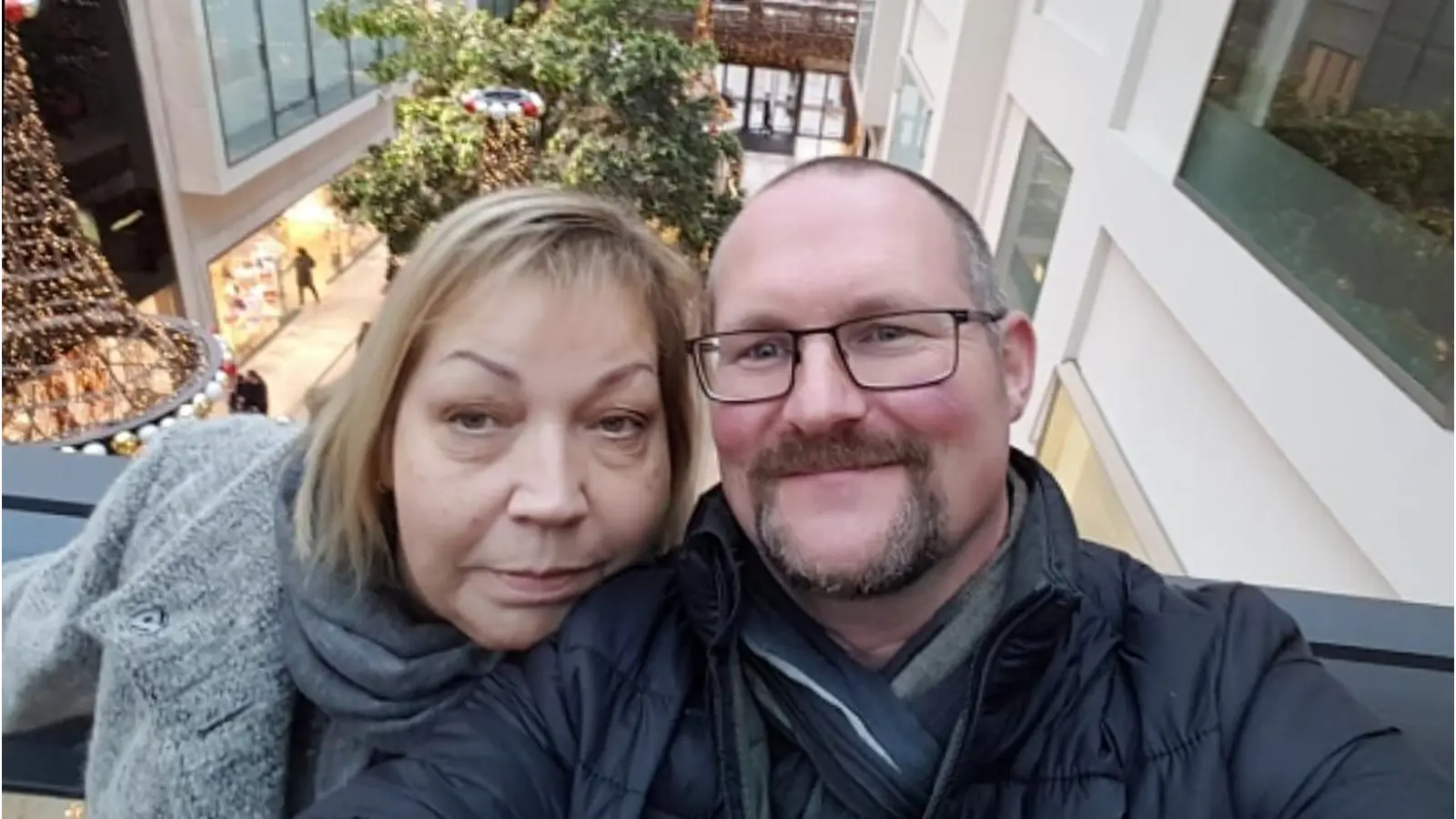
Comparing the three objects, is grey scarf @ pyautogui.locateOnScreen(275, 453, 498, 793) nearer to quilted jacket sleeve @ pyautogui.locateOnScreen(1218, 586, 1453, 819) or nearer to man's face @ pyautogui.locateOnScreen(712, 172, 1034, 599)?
man's face @ pyautogui.locateOnScreen(712, 172, 1034, 599)

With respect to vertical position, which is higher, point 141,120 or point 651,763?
point 651,763

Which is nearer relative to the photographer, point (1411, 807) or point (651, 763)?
point (1411, 807)

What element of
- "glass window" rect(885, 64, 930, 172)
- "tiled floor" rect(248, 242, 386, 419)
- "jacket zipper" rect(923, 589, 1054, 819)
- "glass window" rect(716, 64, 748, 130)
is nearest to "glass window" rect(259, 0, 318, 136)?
"tiled floor" rect(248, 242, 386, 419)

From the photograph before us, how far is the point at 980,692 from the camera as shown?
963mm

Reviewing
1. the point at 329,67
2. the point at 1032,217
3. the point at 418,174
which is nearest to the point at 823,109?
the point at 329,67

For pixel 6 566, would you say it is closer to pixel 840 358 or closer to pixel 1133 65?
pixel 840 358

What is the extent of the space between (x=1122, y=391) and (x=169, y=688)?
3.59 meters

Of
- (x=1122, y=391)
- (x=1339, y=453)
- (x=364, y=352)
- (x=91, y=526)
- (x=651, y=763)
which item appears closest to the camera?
(x=651, y=763)

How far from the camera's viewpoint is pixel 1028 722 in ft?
3.21

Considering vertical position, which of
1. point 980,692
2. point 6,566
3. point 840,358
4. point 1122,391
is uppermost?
point 840,358

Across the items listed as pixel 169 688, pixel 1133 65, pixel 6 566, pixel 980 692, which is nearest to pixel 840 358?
pixel 980 692

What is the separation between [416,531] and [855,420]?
489 millimetres

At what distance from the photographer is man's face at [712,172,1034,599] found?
104 centimetres

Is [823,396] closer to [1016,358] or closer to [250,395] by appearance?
[1016,358]
